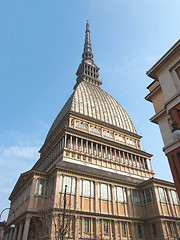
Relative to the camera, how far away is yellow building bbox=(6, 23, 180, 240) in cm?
3222

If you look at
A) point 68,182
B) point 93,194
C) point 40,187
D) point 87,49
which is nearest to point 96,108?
point 93,194

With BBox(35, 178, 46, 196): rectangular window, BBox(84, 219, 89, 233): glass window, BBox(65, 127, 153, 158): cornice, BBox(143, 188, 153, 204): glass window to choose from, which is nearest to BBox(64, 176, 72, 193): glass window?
BBox(35, 178, 46, 196): rectangular window

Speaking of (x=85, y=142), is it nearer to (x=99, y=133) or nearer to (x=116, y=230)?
(x=99, y=133)

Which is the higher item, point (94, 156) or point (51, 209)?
point (94, 156)

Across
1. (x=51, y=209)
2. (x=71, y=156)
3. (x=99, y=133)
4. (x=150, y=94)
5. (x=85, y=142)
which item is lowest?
(x=51, y=209)

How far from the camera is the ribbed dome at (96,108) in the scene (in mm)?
59781

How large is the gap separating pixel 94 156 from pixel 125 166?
31.5ft

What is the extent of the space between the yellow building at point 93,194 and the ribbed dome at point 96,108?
289 cm

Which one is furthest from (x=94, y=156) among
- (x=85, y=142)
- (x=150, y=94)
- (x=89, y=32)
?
(x=89, y=32)

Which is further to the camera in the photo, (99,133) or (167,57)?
(99,133)

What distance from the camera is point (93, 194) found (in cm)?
3619

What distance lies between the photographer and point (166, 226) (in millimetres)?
35656

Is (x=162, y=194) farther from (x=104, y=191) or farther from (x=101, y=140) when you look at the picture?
(x=101, y=140)

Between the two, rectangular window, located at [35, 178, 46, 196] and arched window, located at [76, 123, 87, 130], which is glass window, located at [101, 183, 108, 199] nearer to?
rectangular window, located at [35, 178, 46, 196]
